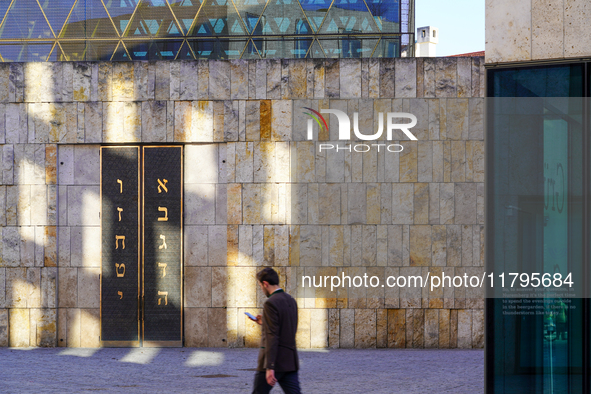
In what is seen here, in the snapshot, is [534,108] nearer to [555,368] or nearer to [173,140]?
[555,368]

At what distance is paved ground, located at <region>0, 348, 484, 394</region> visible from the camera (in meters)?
9.20

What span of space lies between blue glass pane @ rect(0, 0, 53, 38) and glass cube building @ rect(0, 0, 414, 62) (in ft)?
0.07

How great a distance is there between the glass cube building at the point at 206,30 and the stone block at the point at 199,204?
329cm

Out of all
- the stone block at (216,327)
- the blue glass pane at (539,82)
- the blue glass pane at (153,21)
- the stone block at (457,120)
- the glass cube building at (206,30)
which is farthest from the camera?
the blue glass pane at (153,21)

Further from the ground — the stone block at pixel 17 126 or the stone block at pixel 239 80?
the stone block at pixel 239 80

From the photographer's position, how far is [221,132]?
1334cm

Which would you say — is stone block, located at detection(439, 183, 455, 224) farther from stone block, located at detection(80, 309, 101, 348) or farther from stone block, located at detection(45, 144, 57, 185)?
stone block, located at detection(45, 144, 57, 185)

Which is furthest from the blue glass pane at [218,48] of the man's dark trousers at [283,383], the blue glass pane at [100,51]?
the man's dark trousers at [283,383]

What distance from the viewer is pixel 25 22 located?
15.2m

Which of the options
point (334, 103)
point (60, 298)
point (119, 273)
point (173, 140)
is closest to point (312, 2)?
point (334, 103)

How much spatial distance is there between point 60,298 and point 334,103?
A: 6.73 m

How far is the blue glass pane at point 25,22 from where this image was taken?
15039 mm

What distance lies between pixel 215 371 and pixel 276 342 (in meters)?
5.00

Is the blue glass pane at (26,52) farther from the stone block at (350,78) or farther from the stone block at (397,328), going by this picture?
the stone block at (397,328)
